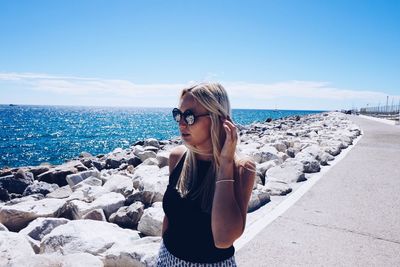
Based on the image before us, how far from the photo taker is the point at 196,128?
6.24ft

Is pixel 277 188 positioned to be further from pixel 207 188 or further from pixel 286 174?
pixel 207 188

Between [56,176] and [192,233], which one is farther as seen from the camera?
[56,176]

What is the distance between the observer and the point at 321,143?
11.1 metres

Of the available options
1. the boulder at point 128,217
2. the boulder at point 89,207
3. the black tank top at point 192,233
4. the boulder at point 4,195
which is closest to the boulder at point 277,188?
the boulder at point 128,217

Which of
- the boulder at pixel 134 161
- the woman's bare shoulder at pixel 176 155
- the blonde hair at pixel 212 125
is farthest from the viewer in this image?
the boulder at pixel 134 161

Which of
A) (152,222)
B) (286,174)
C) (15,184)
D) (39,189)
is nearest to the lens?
(152,222)

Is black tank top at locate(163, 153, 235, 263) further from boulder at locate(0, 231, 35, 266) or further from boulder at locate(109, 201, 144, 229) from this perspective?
boulder at locate(109, 201, 144, 229)

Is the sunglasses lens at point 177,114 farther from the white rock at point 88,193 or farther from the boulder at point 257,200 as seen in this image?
the white rock at point 88,193

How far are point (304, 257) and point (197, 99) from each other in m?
2.22

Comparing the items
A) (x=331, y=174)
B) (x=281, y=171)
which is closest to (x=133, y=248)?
(x=281, y=171)

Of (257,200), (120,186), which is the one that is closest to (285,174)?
(257,200)

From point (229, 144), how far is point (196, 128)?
24cm

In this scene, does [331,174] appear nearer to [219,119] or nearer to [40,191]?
[219,119]

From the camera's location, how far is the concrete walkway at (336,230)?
326 centimetres
